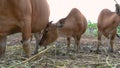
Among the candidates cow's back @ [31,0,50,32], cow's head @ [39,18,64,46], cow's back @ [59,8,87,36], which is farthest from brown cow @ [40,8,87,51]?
cow's back @ [31,0,50,32]

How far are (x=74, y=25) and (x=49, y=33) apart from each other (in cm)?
278

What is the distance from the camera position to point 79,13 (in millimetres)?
12328

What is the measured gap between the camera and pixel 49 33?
353 inches

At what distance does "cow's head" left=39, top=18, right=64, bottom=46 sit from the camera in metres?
8.54

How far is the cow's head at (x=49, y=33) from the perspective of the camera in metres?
8.54

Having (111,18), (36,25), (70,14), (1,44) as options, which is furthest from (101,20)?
(1,44)

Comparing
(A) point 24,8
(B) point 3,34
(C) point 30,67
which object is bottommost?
(C) point 30,67

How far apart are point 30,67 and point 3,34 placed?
147 centimetres

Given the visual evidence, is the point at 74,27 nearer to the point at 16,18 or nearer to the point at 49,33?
the point at 49,33

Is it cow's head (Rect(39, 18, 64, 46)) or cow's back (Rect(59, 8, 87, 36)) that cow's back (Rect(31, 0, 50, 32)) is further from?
cow's back (Rect(59, 8, 87, 36))

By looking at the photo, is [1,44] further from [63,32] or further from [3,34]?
[63,32]

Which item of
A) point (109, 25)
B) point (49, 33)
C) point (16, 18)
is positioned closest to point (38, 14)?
point (16, 18)

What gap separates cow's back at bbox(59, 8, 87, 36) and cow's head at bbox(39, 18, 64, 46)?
5.27ft

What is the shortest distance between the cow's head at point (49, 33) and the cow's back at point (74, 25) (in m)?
1.61
